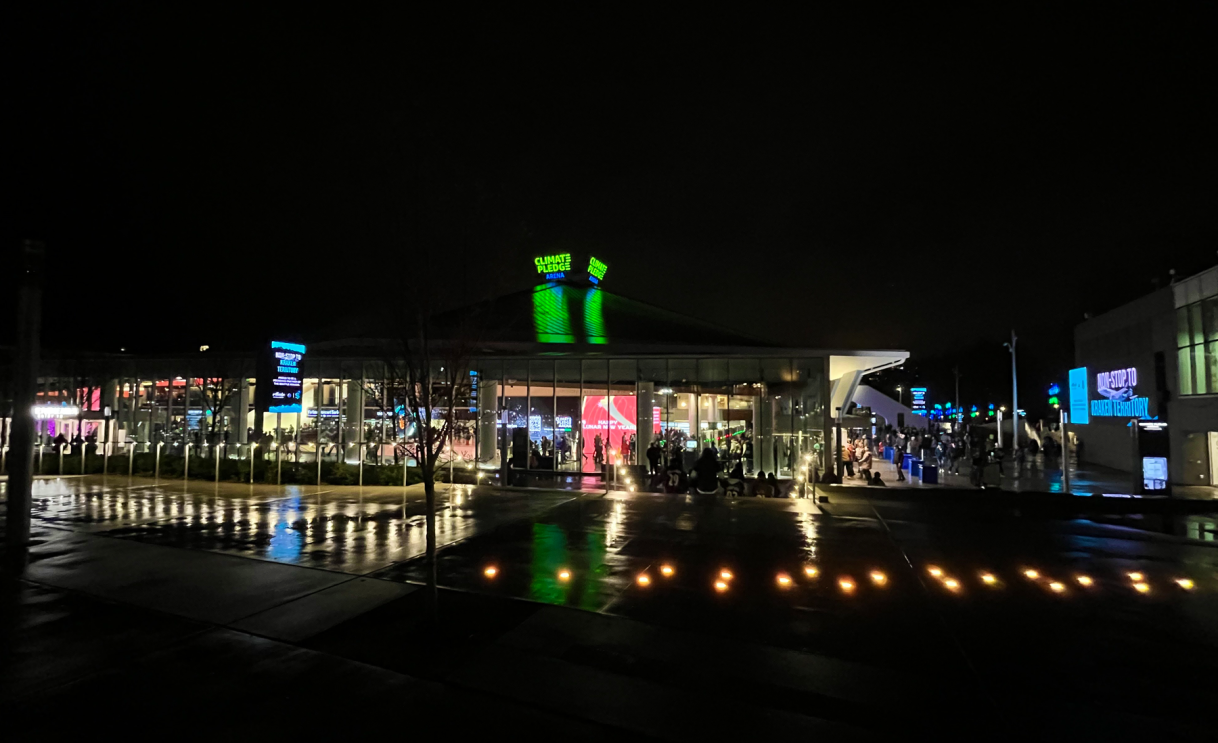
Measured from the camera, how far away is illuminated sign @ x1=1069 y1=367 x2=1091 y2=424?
31.7 m

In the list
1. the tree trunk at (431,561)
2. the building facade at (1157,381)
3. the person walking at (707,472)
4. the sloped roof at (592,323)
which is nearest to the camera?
the tree trunk at (431,561)

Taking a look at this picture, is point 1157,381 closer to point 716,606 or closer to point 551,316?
point 551,316

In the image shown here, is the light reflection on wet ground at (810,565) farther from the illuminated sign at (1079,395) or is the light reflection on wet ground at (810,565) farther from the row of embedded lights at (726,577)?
the illuminated sign at (1079,395)

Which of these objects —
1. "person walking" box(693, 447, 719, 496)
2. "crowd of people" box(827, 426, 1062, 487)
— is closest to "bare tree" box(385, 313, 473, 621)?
"person walking" box(693, 447, 719, 496)

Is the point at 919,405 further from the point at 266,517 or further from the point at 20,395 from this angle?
the point at 20,395

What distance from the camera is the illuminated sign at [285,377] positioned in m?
16.2

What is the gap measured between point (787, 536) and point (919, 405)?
5099 centimetres

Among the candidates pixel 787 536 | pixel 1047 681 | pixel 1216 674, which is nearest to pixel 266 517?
pixel 787 536

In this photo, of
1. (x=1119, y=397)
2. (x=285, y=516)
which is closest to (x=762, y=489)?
(x=285, y=516)

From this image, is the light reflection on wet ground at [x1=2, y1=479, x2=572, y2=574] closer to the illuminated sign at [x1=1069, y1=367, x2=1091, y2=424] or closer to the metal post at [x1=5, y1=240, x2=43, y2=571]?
the metal post at [x1=5, y1=240, x2=43, y2=571]

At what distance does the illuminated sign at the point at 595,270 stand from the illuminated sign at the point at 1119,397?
24.4 meters

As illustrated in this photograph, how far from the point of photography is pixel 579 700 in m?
4.83

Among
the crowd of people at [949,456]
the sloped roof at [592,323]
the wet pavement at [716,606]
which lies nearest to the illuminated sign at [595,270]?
the sloped roof at [592,323]

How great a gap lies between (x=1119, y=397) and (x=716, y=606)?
99.7 feet
